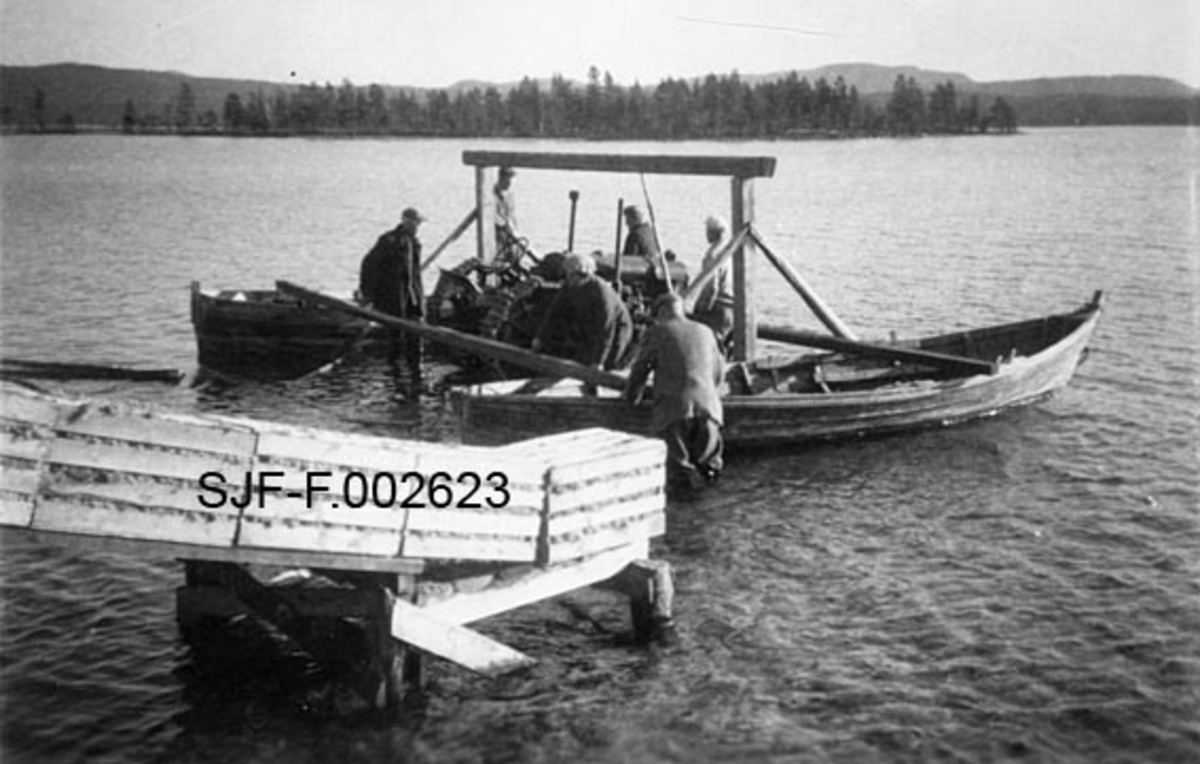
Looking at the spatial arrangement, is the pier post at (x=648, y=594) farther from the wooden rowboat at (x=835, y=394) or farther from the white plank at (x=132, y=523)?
the wooden rowboat at (x=835, y=394)

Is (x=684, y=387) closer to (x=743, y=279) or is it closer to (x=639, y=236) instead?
(x=743, y=279)

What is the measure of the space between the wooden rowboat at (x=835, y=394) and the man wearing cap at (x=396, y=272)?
4.92 metres

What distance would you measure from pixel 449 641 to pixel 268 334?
1169cm

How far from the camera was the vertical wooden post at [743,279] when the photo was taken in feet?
48.6

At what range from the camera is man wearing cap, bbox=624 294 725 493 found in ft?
36.3

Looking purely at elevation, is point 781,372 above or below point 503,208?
below

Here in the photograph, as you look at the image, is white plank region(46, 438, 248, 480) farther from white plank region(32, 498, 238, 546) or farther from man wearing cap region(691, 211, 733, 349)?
man wearing cap region(691, 211, 733, 349)

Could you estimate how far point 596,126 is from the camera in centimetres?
13925

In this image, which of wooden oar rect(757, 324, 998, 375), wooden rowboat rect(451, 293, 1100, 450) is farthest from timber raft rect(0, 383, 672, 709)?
wooden oar rect(757, 324, 998, 375)

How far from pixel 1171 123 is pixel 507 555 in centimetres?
21455

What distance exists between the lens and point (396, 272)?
58.5ft

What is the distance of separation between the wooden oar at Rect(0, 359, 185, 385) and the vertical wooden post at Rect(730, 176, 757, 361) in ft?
27.4

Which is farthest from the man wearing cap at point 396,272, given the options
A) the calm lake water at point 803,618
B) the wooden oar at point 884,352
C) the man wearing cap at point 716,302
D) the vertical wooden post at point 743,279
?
the wooden oar at point 884,352

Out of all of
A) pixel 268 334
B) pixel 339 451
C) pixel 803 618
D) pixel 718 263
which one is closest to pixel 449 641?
pixel 339 451
